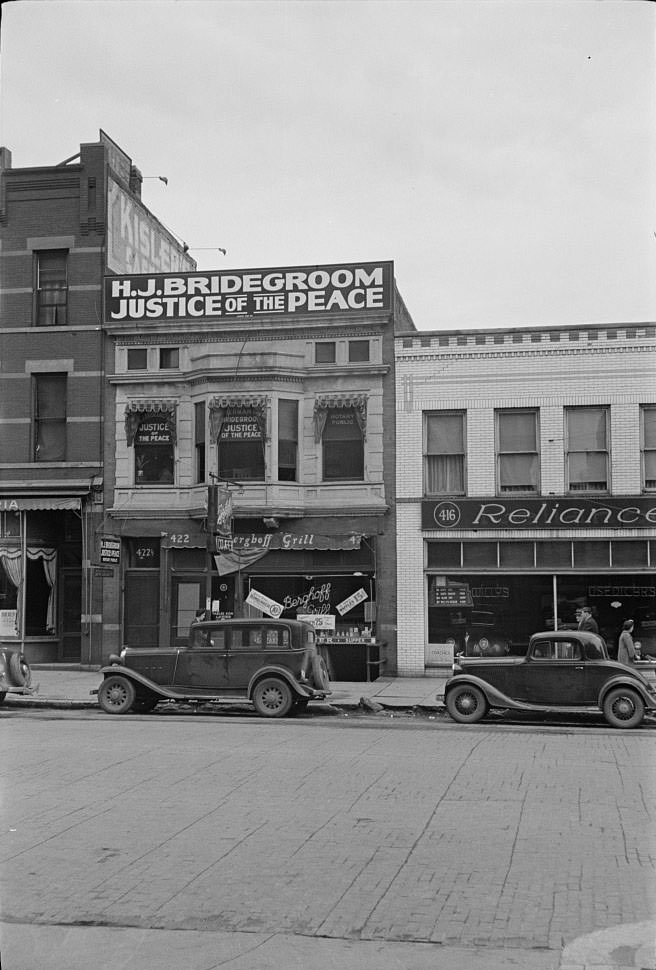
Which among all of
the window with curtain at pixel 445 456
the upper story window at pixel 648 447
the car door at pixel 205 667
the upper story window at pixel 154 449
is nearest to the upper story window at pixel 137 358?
the upper story window at pixel 154 449

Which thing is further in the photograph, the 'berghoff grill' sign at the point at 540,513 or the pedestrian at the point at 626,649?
the 'berghoff grill' sign at the point at 540,513

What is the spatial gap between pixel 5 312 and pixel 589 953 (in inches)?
948

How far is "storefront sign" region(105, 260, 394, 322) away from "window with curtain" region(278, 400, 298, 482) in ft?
8.09

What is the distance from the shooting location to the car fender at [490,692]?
57.3ft

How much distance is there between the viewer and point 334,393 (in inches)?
1022

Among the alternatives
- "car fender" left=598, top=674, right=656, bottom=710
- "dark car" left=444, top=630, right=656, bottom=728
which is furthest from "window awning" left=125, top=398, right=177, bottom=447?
"car fender" left=598, top=674, right=656, bottom=710

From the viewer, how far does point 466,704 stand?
702 inches

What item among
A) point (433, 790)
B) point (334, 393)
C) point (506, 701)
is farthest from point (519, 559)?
point (433, 790)

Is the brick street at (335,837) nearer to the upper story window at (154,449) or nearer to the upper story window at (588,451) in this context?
the upper story window at (588,451)

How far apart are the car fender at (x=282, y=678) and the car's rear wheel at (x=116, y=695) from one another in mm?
2226

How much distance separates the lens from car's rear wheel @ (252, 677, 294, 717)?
723 inches

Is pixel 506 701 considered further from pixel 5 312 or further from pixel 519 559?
pixel 5 312

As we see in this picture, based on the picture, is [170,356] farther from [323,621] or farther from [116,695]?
[116,695]

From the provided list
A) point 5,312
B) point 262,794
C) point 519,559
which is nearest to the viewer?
point 262,794
